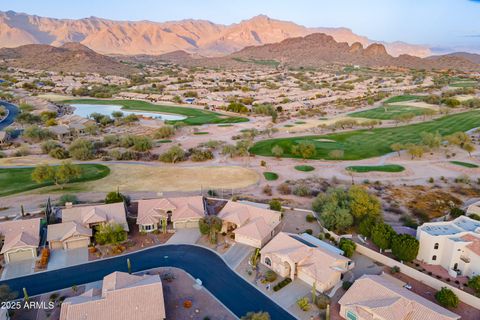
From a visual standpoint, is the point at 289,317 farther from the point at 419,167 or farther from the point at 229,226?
the point at 419,167

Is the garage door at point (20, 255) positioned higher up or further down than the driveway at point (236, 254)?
higher up

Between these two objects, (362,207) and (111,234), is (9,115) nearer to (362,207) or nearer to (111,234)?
(111,234)

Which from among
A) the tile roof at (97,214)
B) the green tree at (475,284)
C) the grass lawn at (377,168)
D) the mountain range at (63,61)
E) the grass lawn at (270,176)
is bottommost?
the grass lawn at (270,176)

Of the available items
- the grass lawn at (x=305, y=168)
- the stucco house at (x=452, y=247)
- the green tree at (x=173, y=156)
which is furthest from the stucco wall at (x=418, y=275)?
the green tree at (x=173, y=156)

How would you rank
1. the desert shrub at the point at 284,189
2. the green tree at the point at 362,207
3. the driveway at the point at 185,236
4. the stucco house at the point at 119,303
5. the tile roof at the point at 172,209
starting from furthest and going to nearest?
the desert shrub at the point at 284,189, the tile roof at the point at 172,209, the green tree at the point at 362,207, the driveway at the point at 185,236, the stucco house at the point at 119,303

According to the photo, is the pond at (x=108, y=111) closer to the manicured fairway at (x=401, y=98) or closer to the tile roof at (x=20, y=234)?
the tile roof at (x=20, y=234)

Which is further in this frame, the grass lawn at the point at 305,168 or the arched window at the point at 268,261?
the grass lawn at the point at 305,168

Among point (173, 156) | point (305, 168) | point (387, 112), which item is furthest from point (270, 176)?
point (387, 112)
